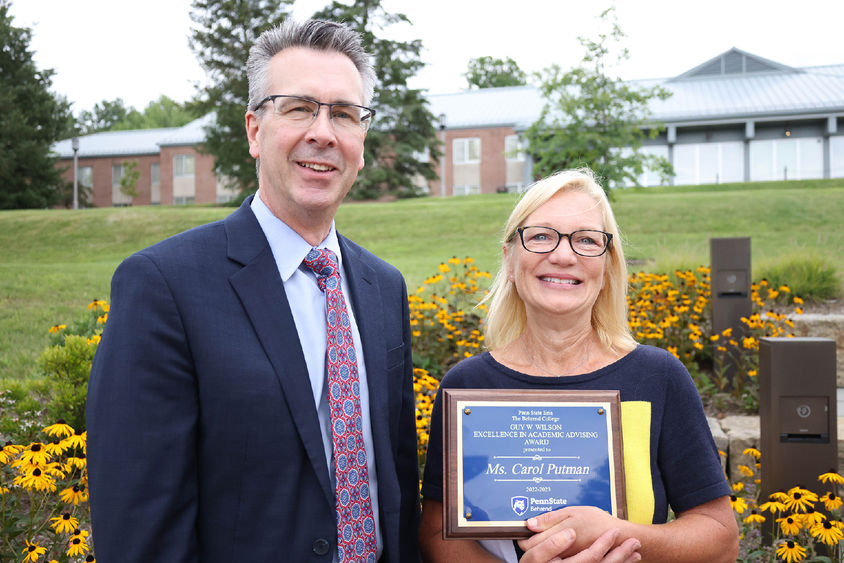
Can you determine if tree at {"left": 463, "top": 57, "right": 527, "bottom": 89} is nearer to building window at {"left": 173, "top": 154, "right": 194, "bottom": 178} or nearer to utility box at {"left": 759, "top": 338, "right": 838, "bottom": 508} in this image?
building window at {"left": 173, "top": 154, "right": 194, "bottom": 178}

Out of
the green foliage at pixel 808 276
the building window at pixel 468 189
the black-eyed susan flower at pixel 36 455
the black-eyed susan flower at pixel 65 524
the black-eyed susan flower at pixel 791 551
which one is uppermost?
the building window at pixel 468 189

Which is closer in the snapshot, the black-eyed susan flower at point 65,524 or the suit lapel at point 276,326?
the suit lapel at point 276,326

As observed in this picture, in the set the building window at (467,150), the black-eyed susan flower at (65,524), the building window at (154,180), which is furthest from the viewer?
the building window at (154,180)

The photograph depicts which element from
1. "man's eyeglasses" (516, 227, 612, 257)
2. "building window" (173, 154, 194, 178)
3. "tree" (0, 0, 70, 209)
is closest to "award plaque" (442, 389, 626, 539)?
"man's eyeglasses" (516, 227, 612, 257)

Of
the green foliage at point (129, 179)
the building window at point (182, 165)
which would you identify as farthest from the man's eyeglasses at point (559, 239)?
the building window at point (182, 165)

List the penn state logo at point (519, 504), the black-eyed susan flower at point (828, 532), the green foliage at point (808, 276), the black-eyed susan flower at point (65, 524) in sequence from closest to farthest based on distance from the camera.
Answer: the penn state logo at point (519, 504) < the black-eyed susan flower at point (65, 524) < the black-eyed susan flower at point (828, 532) < the green foliage at point (808, 276)

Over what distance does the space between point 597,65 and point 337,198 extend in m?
15.3

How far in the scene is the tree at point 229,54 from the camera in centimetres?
3009

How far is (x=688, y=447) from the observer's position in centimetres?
221

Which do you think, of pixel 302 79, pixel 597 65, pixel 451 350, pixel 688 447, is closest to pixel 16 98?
pixel 451 350

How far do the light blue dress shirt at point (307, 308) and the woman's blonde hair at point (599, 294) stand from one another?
0.64m

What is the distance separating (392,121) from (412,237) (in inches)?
703

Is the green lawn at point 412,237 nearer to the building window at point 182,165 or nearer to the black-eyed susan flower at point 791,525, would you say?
the black-eyed susan flower at point 791,525

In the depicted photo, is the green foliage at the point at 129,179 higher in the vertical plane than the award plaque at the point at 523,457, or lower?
higher
